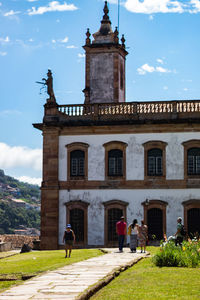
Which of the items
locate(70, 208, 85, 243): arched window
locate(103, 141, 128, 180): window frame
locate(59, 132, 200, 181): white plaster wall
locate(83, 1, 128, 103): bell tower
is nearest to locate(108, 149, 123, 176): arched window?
locate(103, 141, 128, 180): window frame

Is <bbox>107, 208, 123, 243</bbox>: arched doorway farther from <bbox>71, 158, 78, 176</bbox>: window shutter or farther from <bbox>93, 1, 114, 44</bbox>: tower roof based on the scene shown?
<bbox>93, 1, 114, 44</bbox>: tower roof

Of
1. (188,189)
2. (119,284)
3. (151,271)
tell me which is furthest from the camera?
(188,189)

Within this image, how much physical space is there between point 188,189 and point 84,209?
5.84m

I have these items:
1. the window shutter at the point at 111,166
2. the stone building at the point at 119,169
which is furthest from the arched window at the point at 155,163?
the window shutter at the point at 111,166

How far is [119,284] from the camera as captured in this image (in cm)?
1273

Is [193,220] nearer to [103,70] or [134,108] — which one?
[134,108]

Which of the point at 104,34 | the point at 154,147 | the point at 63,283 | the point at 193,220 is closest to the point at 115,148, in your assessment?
the point at 154,147

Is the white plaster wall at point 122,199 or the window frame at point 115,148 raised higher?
the window frame at point 115,148

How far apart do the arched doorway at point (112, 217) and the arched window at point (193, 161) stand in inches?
157

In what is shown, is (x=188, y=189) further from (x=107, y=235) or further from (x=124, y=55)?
(x=124, y=55)

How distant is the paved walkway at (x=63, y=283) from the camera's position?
34.7ft

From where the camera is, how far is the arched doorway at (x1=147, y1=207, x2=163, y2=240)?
31609 mm

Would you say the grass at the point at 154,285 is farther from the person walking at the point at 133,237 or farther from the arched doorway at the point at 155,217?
the arched doorway at the point at 155,217

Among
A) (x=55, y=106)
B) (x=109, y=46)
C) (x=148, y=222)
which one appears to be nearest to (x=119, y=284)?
(x=148, y=222)
